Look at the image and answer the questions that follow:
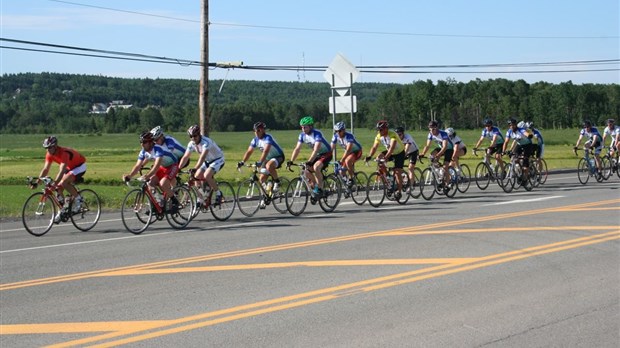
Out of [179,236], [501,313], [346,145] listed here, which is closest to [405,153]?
[346,145]

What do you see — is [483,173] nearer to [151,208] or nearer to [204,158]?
[204,158]

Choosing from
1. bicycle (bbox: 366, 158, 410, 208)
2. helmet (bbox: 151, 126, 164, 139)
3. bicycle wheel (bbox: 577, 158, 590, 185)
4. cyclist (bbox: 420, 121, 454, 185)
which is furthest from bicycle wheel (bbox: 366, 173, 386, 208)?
bicycle wheel (bbox: 577, 158, 590, 185)

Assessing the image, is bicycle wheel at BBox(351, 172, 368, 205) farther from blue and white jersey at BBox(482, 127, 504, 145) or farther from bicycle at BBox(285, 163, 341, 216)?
blue and white jersey at BBox(482, 127, 504, 145)

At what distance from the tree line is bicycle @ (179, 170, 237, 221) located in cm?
9210

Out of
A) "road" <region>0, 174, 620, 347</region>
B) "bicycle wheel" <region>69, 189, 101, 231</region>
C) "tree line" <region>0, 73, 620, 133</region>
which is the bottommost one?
"road" <region>0, 174, 620, 347</region>

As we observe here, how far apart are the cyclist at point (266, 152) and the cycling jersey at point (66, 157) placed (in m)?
3.37

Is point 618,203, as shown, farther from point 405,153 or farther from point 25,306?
point 25,306

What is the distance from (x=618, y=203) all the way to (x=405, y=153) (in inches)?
201

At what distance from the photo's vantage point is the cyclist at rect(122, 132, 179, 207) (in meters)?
15.4

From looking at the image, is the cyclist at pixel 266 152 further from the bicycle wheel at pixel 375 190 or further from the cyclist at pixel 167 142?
the bicycle wheel at pixel 375 190

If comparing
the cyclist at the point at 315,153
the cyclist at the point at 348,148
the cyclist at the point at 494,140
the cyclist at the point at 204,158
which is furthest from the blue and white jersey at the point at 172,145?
the cyclist at the point at 494,140

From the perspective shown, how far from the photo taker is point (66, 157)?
1560 centimetres

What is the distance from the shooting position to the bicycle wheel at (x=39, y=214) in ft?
50.1

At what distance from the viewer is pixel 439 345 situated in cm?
668
